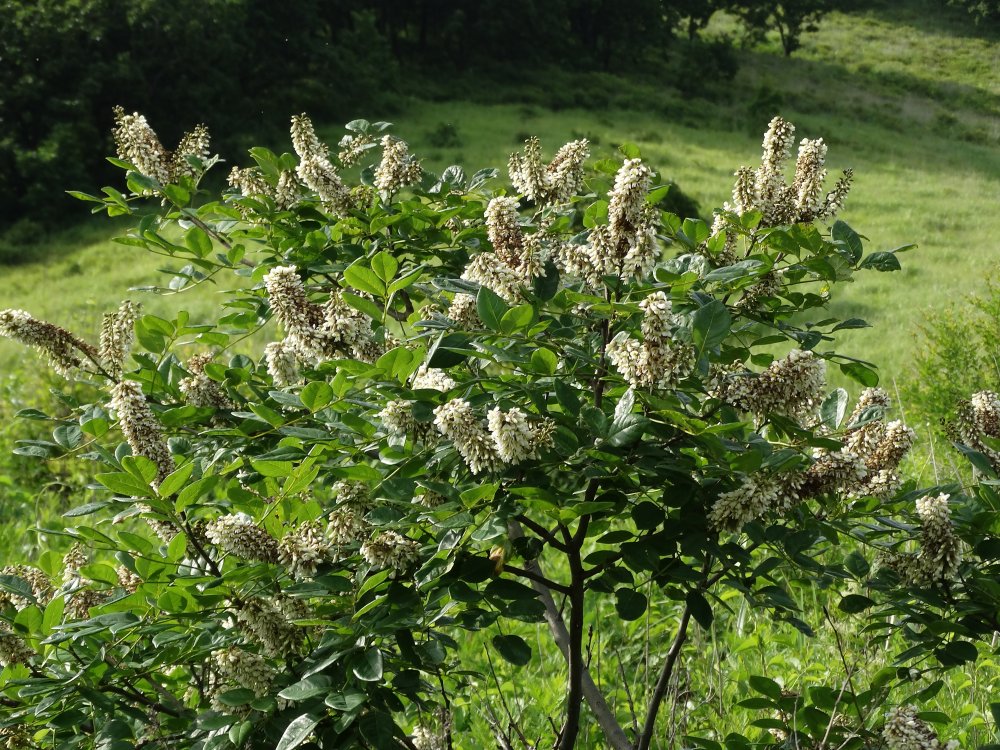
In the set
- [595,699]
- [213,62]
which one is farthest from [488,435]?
[213,62]

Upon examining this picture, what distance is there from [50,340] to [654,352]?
1.39 metres

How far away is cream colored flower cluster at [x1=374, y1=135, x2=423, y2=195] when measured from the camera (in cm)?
242

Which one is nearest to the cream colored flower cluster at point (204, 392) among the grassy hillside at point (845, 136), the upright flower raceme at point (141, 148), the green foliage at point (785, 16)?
the upright flower raceme at point (141, 148)

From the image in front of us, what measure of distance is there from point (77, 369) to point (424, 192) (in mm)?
982

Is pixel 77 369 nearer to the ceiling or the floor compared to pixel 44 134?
nearer to the ceiling

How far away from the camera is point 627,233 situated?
5.32 ft

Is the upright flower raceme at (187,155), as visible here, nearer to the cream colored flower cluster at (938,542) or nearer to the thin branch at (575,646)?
the thin branch at (575,646)

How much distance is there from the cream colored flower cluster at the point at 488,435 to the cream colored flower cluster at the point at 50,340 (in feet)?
3.33

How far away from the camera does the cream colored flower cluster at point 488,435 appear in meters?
1.51

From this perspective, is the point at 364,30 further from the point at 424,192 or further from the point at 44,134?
the point at 424,192

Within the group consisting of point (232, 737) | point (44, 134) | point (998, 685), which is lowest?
point (44, 134)

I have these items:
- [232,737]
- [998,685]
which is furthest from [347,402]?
[998,685]

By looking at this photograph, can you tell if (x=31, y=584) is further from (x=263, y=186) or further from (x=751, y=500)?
(x=751, y=500)

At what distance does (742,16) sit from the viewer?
49906mm
